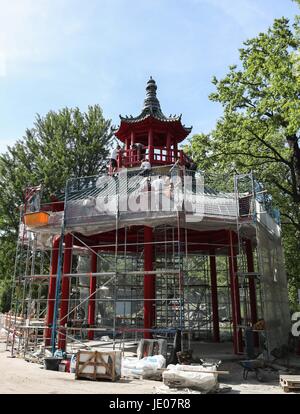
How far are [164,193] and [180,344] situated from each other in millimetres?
5720

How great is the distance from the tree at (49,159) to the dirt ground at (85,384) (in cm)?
2220

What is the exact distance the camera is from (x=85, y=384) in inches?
412

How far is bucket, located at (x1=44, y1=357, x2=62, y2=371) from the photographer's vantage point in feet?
42.4

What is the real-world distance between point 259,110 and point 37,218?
44.0ft

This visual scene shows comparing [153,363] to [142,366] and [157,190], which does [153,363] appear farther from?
[157,190]

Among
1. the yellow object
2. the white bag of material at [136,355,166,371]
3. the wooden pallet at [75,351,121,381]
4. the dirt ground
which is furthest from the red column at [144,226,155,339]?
the yellow object

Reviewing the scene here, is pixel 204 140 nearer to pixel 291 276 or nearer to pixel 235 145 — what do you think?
pixel 235 145

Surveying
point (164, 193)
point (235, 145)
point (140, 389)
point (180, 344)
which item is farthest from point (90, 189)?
point (235, 145)

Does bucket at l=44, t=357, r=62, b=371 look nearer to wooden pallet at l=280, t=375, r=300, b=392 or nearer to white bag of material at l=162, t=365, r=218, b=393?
white bag of material at l=162, t=365, r=218, b=393

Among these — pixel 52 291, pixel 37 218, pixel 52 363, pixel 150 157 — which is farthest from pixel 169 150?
pixel 52 363

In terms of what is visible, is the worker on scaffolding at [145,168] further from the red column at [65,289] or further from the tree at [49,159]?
the tree at [49,159]

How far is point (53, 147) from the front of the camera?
1379 inches

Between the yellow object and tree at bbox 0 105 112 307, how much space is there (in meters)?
17.2

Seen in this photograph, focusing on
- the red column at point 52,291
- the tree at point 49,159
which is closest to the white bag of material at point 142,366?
the red column at point 52,291
